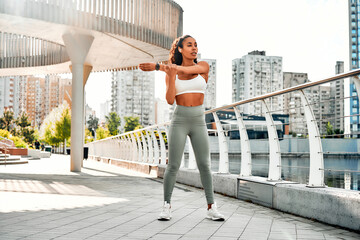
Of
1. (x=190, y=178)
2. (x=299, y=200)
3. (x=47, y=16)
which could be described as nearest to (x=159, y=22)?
(x=47, y=16)

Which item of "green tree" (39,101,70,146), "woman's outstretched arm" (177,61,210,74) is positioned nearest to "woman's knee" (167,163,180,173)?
"woman's outstretched arm" (177,61,210,74)

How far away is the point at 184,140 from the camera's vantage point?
4.29 metres

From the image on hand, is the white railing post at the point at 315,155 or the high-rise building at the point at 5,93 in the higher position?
the high-rise building at the point at 5,93

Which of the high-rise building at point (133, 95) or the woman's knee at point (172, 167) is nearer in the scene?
the woman's knee at point (172, 167)

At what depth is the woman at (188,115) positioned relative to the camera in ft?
13.9

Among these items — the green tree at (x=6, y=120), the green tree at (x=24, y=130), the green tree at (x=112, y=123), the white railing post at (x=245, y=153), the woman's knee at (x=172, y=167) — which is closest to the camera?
the woman's knee at (x=172, y=167)

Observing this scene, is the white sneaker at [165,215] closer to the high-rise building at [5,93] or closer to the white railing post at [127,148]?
the white railing post at [127,148]

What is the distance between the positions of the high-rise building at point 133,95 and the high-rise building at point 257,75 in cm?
3653

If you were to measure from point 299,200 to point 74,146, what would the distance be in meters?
10.3

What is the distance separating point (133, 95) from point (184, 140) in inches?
6224

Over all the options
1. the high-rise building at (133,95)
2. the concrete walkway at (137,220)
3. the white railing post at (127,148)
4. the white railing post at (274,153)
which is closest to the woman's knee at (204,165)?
the concrete walkway at (137,220)

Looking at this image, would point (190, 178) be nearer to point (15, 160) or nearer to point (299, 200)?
point (299, 200)

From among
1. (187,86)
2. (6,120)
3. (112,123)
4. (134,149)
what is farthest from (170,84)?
(112,123)

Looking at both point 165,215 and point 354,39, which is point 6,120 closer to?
point 165,215
